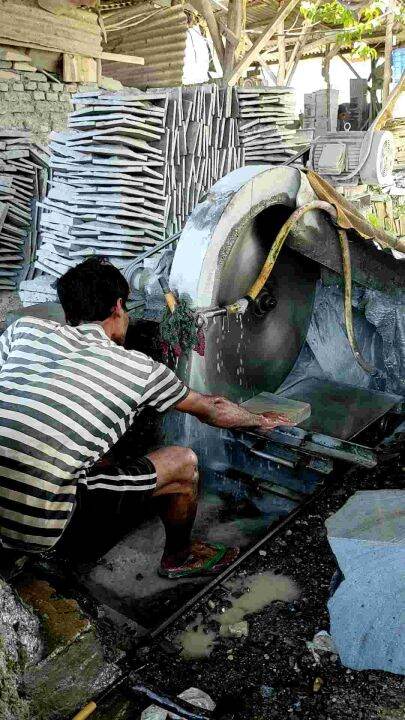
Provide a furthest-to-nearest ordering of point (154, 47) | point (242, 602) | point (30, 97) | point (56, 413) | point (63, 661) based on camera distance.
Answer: point (154, 47) → point (30, 97) → point (242, 602) → point (56, 413) → point (63, 661)

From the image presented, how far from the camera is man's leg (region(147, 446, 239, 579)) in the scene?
2873 mm

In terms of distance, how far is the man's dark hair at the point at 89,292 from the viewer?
2.71 meters

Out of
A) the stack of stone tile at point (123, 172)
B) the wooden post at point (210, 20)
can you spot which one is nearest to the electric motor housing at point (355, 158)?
the wooden post at point (210, 20)

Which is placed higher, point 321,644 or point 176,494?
point 176,494

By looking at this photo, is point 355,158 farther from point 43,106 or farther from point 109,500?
point 109,500

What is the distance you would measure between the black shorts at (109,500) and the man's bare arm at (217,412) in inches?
12.9

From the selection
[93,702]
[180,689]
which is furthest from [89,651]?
[180,689]

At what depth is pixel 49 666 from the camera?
1.99m

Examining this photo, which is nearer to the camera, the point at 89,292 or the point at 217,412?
the point at 89,292

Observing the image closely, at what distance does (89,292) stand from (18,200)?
640 centimetres

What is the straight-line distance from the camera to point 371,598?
7.14 feet

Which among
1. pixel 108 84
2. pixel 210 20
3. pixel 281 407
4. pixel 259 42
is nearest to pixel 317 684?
pixel 281 407

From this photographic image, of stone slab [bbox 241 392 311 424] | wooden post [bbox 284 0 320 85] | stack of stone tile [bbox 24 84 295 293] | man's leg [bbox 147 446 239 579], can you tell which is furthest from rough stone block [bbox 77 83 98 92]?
man's leg [bbox 147 446 239 579]

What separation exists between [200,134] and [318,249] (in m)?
2.93
